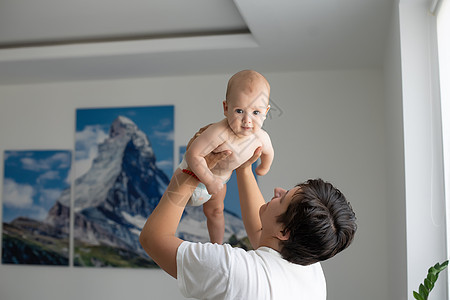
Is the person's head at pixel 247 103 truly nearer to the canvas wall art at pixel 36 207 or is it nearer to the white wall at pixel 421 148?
the white wall at pixel 421 148

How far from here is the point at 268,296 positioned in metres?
0.95

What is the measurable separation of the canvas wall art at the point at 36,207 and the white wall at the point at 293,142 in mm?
110

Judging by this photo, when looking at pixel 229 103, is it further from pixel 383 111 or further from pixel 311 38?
pixel 383 111

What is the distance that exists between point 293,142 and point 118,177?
1.49 meters

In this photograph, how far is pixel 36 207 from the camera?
3.93 metres

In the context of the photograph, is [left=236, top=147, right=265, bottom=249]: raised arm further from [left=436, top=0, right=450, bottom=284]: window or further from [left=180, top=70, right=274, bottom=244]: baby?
[left=436, top=0, right=450, bottom=284]: window

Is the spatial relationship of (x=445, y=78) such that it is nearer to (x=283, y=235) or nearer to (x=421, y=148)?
(x=421, y=148)

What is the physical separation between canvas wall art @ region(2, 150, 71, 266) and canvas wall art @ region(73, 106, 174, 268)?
144 millimetres

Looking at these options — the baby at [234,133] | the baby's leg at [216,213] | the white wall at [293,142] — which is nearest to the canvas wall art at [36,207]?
the white wall at [293,142]

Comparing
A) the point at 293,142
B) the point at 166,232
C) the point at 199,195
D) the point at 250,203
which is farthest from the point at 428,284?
the point at 293,142

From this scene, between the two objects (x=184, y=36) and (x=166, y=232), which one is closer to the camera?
(x=166, y=232)

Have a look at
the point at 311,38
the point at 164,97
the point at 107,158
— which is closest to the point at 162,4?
the point at 311,38

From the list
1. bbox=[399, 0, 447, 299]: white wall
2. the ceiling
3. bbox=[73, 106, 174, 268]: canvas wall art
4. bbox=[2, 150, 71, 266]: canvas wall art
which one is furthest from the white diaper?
bbox=[2, 150, 71, 266]: canvas wall art

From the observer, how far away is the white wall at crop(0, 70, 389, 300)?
10.9 feet
